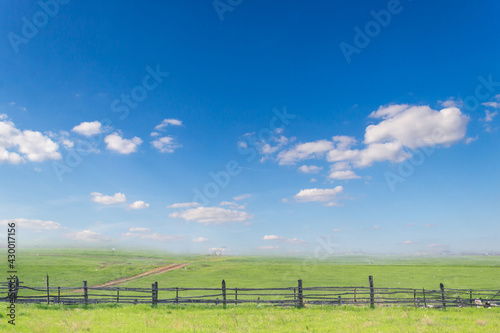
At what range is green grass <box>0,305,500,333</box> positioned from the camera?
43.2ft

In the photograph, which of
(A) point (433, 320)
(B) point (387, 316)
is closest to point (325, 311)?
(B) point (387, 316)

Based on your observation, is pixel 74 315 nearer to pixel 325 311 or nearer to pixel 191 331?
pixel 191 331

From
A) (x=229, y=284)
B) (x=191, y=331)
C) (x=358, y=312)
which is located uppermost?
(x=191, y=331)

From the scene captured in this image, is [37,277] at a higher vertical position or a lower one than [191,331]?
lower

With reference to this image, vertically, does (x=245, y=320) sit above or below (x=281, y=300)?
above

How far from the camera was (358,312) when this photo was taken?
1802 cm

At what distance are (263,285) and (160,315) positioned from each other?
109 feet

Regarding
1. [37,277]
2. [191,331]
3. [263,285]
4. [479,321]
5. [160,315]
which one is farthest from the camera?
[37,277]

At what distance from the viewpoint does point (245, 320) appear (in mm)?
15320

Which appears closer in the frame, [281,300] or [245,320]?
[245,320]

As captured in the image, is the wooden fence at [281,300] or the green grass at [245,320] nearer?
the green grass at [245,320]

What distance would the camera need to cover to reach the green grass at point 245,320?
43.2ft

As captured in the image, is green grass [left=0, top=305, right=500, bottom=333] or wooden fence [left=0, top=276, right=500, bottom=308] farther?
wooden fence [left=0, top=276, right=500, bottom=308]

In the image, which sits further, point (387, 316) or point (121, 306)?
point (121, 306)
